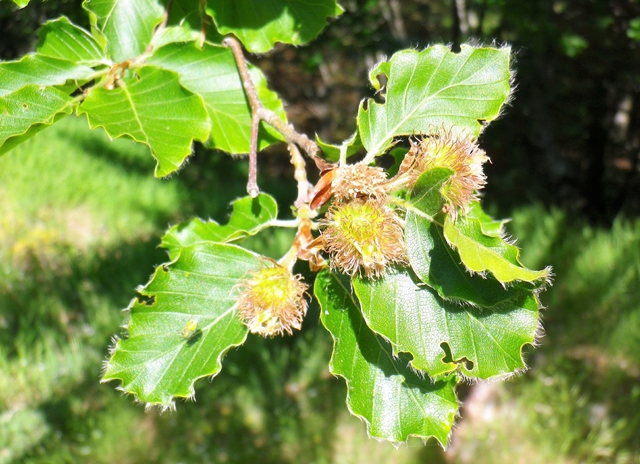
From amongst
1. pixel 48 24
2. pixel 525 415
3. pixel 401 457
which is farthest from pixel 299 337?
pixel 48 24

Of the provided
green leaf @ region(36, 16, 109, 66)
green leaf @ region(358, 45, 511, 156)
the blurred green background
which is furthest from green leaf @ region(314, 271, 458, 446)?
the blurred green background

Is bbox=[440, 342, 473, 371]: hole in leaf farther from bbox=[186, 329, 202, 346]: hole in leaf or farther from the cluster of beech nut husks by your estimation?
bbox=[186, 329, 202, 346]: hole in leaf

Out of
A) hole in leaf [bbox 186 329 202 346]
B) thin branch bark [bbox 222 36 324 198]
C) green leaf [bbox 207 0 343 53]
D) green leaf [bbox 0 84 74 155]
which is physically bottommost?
hole in leaf [bbox 186 329 202 346]

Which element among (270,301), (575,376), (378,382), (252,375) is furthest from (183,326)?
(575,376)

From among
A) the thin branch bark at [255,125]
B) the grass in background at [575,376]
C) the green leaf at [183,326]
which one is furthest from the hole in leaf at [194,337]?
the grass in background at [575,376]

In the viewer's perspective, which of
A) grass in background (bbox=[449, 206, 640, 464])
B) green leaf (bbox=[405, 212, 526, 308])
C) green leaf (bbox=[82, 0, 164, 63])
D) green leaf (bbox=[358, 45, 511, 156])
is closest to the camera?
green leaf (bbox=[405, 212, 526, 308])

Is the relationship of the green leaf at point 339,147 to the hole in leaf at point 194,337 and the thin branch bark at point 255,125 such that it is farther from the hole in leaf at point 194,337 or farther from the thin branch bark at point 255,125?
the hole in leaf at point 194,337
